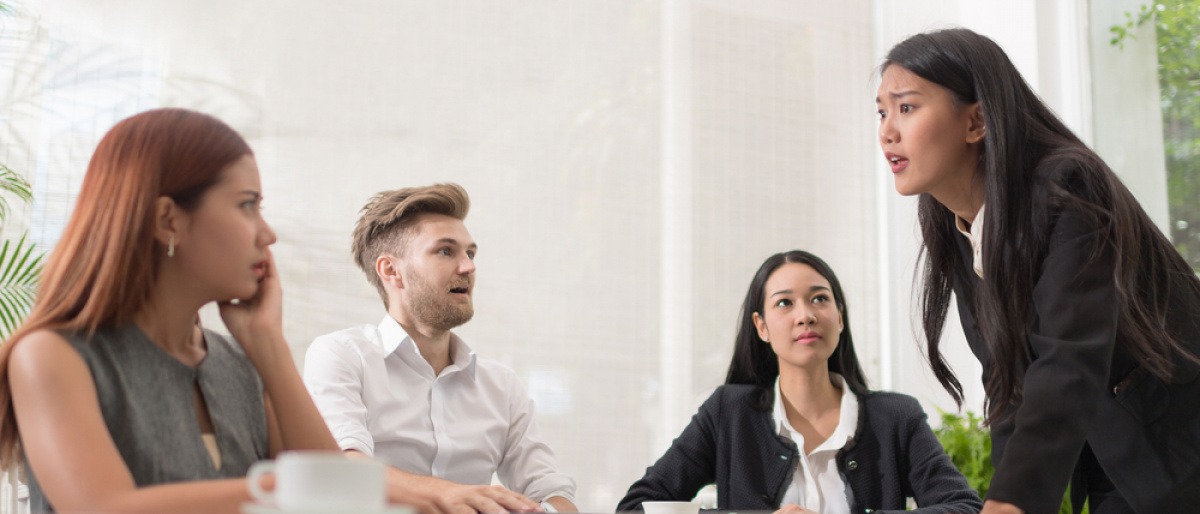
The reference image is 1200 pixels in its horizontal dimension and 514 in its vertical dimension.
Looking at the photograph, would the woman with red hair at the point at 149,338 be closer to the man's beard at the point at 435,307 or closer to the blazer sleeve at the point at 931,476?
the man's beard at the point at 435,307

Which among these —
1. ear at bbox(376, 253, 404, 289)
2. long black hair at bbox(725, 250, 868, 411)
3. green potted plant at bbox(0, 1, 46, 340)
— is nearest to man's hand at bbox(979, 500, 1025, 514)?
long black hair at bbox(725, 250, 868, 411)

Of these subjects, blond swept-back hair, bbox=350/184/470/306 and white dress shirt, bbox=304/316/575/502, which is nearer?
white dress shirt, bbox=304/316/575/502

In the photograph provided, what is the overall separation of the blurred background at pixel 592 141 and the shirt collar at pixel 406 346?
1.13 metres

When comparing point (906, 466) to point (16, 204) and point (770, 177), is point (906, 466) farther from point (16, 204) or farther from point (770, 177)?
point (16, 204)

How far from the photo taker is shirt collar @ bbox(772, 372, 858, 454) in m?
2.53

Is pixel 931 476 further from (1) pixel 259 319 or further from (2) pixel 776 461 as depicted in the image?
(1) pixel 259 319

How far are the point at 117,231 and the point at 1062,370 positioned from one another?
1.25m

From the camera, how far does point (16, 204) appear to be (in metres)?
3.46

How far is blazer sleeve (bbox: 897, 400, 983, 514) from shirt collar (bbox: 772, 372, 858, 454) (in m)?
0.12

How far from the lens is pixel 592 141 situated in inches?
167

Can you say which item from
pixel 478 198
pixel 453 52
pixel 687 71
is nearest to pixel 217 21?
pixel 453 52

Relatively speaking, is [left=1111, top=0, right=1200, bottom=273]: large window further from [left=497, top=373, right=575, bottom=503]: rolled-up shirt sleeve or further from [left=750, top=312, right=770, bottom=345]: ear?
[left=497, top=373, right=575, bottom=503]: rolled-up shirt sleeve

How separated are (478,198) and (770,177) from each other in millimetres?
1290

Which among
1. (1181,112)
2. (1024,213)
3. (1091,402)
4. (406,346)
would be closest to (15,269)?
(406,346)
